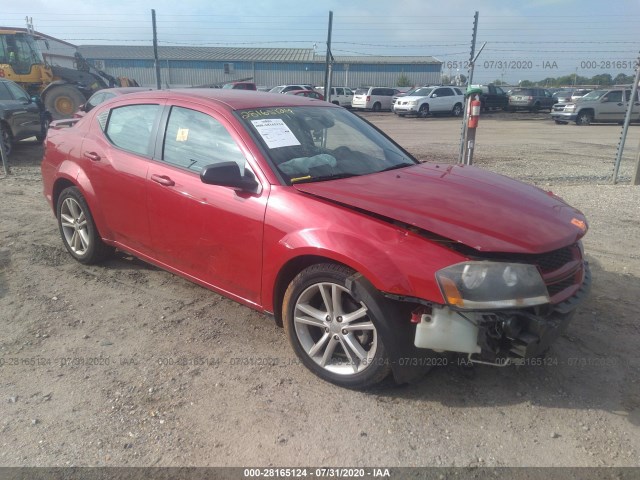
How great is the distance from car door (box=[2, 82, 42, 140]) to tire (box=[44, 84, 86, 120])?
14.1 feet

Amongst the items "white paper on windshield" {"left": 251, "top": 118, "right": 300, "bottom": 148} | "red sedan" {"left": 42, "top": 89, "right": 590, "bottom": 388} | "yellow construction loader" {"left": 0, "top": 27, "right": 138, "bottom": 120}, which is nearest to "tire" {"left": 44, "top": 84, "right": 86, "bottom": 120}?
"yellow construction loader" {"left": 0, "top": 27, "right": 138, "bottom": 120}

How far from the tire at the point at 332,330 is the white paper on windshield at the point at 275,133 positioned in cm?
95

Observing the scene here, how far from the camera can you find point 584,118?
2308 centimetres

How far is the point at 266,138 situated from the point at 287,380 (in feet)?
5.16

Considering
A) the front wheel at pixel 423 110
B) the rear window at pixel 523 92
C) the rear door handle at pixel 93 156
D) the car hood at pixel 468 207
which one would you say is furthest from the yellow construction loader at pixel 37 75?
the rear window at pixel 523 92

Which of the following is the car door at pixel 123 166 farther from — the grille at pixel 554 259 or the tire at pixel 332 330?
the grille at pixel 554 259

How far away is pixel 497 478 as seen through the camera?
227cm

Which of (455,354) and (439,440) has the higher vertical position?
(455,354)

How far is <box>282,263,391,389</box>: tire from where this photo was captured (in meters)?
2.74

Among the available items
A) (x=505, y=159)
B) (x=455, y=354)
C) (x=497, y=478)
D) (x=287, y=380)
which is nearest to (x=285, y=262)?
(x=287, y=380)

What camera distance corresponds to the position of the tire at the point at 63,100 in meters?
16.0

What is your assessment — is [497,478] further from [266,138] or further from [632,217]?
[632,217]

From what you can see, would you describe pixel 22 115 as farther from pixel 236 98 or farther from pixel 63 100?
pixel 236 98

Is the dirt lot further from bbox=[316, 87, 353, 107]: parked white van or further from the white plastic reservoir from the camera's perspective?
bbox=[316, 87, 353, 107]: parked white van
